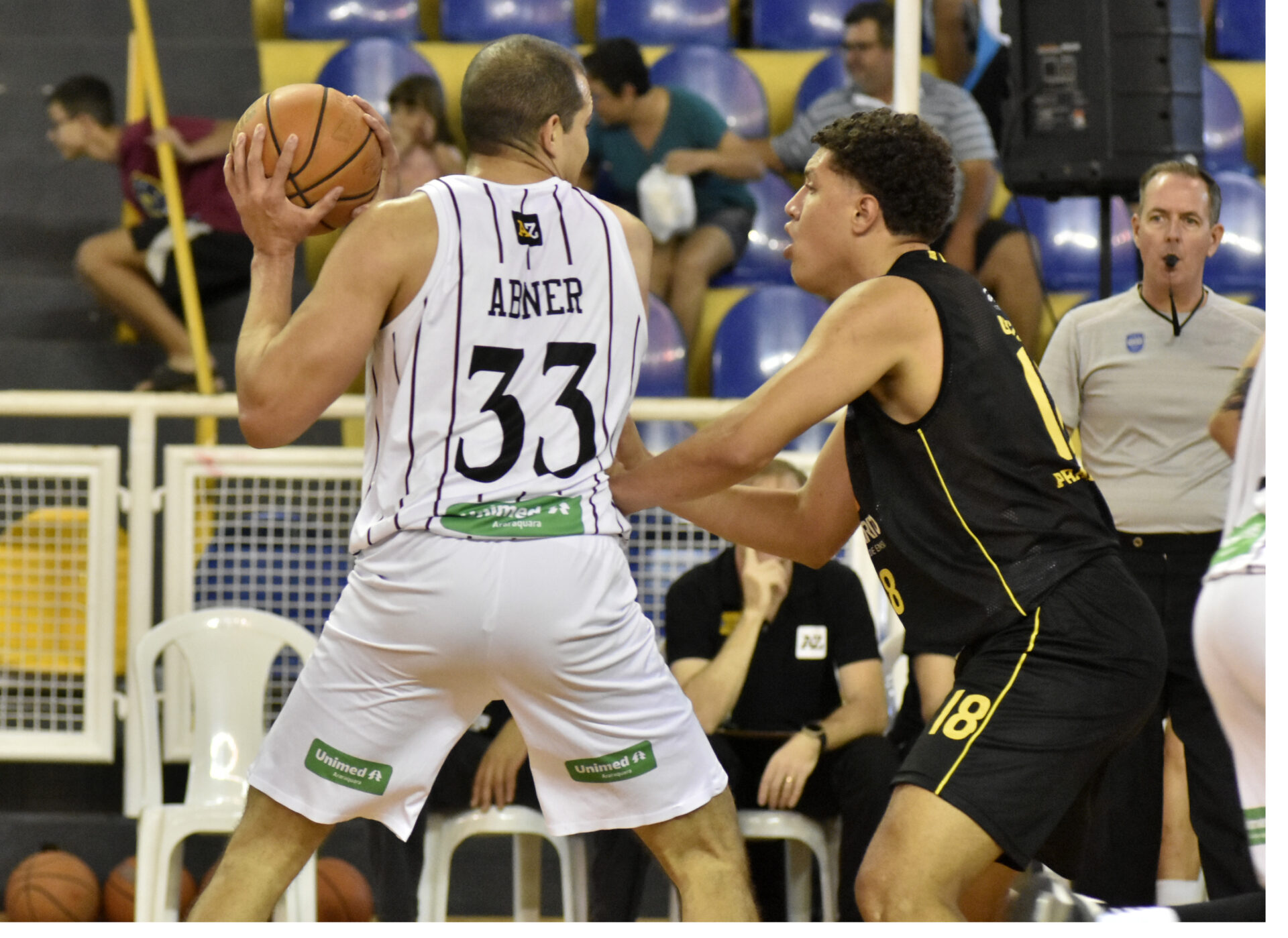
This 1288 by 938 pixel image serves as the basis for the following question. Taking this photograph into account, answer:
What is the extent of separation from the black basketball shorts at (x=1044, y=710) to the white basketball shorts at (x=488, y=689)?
483 mm

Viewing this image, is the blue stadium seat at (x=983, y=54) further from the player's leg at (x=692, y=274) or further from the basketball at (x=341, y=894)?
the basketball at (x=341, y=894)

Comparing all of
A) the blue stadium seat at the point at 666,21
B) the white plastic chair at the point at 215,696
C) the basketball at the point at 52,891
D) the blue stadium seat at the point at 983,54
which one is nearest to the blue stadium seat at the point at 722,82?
the blue stadium seat at the point at 666,21

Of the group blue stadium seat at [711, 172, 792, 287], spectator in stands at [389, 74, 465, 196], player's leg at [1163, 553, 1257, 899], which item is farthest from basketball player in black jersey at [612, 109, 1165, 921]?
blue stadium seat at [711, 172, 792, 287]

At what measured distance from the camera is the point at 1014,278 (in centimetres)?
660

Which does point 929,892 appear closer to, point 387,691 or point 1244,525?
point 1244,525

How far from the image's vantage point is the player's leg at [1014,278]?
259 inches

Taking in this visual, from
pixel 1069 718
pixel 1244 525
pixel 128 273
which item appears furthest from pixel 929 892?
pixel 128 273

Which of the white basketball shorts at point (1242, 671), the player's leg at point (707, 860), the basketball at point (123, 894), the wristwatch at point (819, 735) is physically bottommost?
the basketball at point (123, 894)

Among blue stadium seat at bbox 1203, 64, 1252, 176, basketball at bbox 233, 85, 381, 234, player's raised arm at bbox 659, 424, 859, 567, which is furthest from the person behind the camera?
blue stadium seat at bbox 1203, 64, 1252, 176

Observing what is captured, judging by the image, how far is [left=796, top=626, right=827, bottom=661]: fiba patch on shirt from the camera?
432 centimetres

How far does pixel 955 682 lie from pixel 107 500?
316cm

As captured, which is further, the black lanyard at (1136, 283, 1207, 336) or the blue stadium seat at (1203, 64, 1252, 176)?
the blue stadium seat at (1203, 64, 1252, 176)

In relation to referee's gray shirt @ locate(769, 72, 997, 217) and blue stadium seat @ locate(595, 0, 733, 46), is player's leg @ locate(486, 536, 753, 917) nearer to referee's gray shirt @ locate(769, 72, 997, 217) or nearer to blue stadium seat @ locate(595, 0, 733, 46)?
referee's gray shirt @ locate(769, 72, 997, 217)

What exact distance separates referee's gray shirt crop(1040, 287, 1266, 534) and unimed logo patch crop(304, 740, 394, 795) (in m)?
2.64
